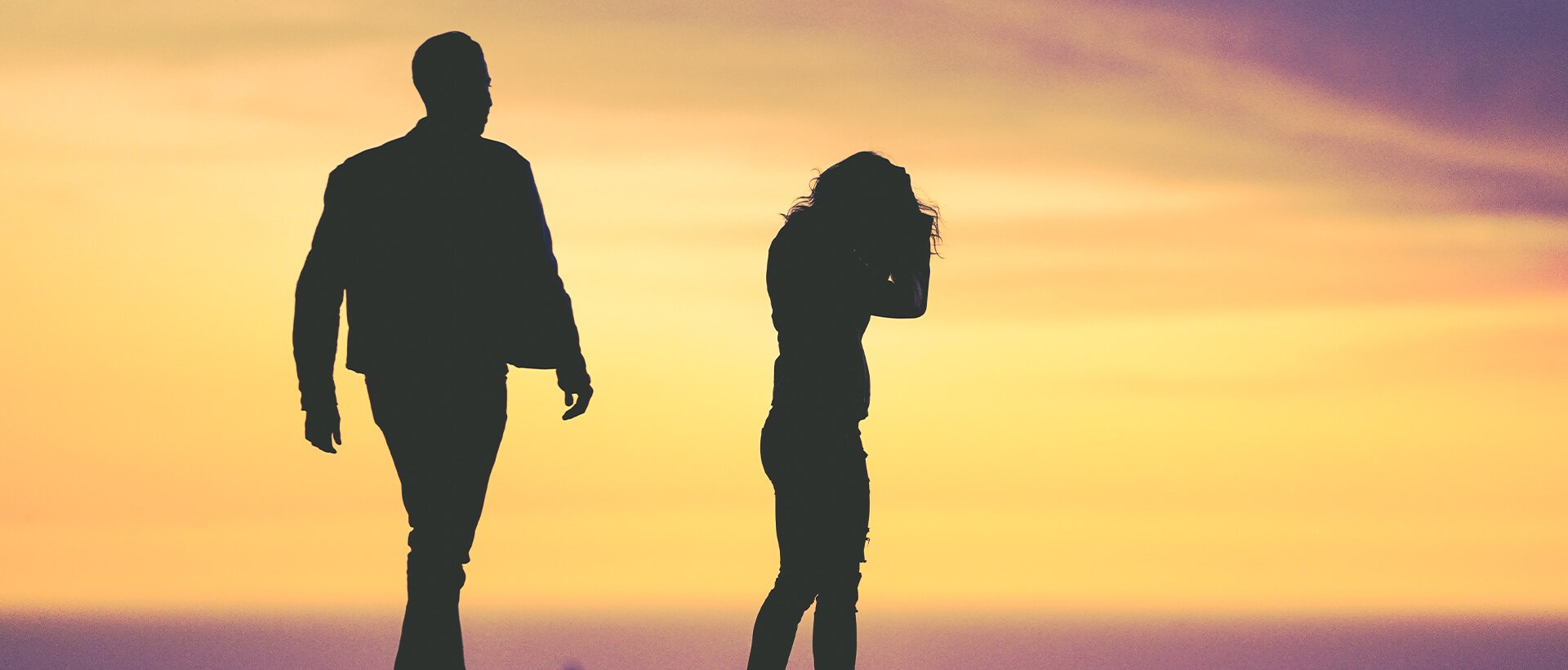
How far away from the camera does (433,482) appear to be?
6266 mm

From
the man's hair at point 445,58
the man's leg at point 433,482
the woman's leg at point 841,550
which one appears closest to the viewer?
the man's leg at point 433,482

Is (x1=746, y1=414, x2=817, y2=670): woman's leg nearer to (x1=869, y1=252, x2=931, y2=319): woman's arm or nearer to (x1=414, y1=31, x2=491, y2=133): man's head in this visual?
(x1=869, y1=252, x2=931, y2=319): woman's arm

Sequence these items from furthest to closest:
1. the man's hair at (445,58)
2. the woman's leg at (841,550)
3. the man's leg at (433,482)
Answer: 1. the woman's leg at (841,550)
2. the man's hair at (445,58)
3. the man's leg at (433,482)

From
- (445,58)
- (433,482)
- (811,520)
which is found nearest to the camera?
(433,482)

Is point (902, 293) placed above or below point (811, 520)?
above

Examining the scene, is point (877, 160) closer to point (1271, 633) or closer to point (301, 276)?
point (301, 276)

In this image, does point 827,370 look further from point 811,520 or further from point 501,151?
point 501,151

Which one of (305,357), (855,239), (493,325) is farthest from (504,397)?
(855,239)

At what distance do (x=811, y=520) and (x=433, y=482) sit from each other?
4.71 feet

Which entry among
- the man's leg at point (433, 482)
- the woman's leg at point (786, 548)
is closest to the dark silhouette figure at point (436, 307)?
the man's leg at point (433, 482)

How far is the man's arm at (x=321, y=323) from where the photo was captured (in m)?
6.34

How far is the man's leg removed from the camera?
20.5 ft

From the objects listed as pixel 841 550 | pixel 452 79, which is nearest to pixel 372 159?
pixel 452 79

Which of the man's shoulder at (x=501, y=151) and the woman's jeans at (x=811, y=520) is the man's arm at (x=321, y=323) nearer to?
the man's shoulder at (x=501, y=151)
